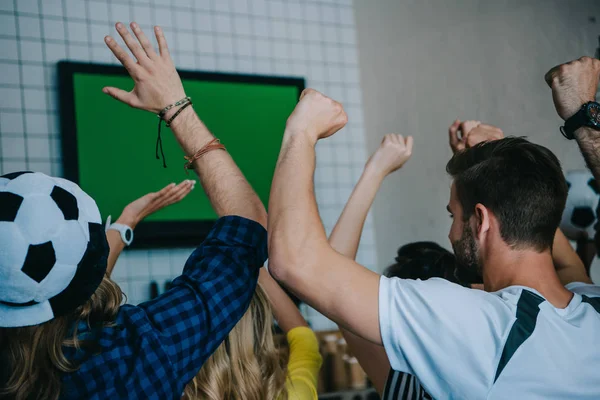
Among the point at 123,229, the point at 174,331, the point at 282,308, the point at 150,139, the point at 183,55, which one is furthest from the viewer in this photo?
the point at 183,55

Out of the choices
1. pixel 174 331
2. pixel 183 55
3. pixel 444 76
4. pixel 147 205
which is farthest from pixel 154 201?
pixel 444 76

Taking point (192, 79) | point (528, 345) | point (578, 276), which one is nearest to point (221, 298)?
point (528, 345)

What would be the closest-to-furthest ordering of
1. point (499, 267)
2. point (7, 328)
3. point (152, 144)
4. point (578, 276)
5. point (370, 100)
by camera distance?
point (7, 328) < point (499, 267) < point (578, 276) < point (152, 144) < point (370, 100)

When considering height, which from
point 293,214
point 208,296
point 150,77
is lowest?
point 208,296

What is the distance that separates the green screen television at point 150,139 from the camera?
270 centimetres

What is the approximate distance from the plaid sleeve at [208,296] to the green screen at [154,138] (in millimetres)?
1860

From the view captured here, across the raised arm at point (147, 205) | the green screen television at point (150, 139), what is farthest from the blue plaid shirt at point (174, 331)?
the green screen television at point (150, 139)

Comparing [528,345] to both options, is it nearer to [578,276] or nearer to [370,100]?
[578,276]

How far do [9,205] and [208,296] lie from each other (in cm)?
29

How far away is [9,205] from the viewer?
2.51 feet

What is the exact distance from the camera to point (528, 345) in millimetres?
938

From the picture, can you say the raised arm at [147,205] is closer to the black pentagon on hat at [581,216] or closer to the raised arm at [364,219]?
the raised arm at [364,219]

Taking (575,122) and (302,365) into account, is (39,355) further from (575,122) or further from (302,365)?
(575,122)

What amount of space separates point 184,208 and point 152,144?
0.32 m
